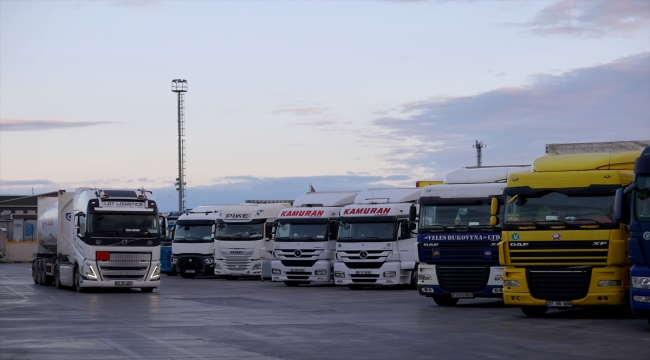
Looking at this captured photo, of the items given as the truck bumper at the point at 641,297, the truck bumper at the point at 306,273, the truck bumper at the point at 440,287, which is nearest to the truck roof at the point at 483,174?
the truck bumper at the point at 440,287

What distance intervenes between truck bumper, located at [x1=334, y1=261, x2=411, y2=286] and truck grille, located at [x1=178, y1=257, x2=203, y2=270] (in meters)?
13.1

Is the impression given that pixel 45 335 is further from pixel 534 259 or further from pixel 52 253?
pixel 52 253

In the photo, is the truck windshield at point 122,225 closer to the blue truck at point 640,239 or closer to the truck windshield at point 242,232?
the truck windshield at point 242,232

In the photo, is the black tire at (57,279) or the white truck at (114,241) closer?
the white truck at (114,241)

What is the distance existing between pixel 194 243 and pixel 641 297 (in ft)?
96.4

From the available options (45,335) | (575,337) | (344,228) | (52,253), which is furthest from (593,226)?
(52,253)

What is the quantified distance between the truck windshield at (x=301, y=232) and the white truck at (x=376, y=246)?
210 centimetres

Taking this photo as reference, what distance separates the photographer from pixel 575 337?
16.0 meters

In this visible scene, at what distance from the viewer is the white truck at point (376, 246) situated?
3094 cm

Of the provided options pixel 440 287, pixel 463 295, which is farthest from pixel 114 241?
pixel 463 295

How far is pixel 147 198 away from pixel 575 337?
18.7 meters

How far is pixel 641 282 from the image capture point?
653 inches

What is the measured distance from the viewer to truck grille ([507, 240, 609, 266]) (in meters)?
18.7

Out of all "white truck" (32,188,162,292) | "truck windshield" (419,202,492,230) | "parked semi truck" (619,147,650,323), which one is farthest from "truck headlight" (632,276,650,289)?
"white truck" (32,188,162,292)
